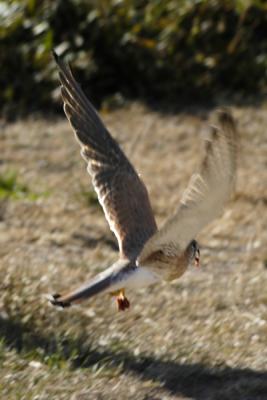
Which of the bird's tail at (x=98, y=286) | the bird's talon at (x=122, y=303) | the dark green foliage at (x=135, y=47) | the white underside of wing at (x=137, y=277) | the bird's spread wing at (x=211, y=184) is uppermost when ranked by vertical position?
the bird's spread wing at (x=211, y=184)

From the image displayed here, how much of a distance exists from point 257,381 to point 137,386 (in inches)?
21.4

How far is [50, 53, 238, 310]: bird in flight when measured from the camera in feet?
15.0

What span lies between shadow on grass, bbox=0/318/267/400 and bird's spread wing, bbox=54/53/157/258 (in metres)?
0.58

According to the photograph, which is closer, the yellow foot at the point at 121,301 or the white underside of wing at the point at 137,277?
the white underside of wing at the point at 137,277

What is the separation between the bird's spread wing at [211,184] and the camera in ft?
14.7

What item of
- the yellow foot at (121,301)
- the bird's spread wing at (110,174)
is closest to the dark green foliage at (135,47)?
the bird's spread wing at (110,174)

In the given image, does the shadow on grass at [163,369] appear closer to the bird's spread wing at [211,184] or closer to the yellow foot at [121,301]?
the yellow foot at [121,301]

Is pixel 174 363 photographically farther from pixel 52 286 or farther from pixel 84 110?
pixel 84 110

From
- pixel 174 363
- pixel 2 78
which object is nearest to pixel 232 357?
pixel 174 363

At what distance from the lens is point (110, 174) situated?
19.6 ft

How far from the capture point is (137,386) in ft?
16.8

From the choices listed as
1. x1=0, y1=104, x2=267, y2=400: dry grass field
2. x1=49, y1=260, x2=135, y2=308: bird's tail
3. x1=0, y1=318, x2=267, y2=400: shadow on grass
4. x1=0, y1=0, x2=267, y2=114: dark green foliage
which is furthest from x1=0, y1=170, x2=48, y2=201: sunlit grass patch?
x1=49, y1=260, x2=135, y2=308: bird's tail

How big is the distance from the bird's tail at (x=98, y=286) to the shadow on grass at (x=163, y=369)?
39 cm

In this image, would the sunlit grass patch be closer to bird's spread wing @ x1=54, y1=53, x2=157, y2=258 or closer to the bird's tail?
bird's spread wing @ x1=54, y1=53, x2=157, y2=258
